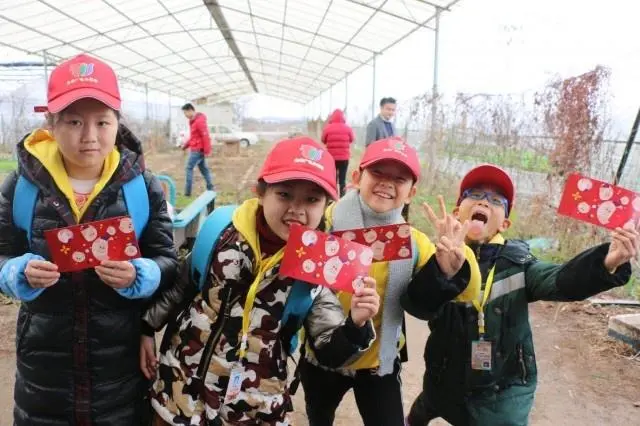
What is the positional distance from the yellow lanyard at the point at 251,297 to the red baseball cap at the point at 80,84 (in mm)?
676

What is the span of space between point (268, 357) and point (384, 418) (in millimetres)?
662

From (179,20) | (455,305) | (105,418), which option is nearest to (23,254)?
(105,418)

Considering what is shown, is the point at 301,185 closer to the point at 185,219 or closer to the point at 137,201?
the point at 137,201

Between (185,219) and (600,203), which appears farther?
(185,219)

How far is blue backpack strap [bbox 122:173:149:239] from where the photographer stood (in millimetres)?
1507

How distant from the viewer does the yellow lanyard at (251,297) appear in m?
1.47

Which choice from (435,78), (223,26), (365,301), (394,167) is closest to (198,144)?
(435,78)

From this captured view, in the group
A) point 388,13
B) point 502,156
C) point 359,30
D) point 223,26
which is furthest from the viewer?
point 223,26

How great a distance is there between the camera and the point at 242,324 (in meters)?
1.49

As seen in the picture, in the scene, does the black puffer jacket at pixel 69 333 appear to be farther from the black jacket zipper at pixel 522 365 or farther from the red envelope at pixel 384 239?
the black jacket zipper at pixel 522 365

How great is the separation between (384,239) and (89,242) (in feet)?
2.88

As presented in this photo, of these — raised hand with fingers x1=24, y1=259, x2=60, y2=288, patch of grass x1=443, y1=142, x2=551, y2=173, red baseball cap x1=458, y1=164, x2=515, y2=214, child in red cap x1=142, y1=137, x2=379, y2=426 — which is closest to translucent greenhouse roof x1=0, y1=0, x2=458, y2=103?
patch of grass x1=443, y1=142, x2=551, y2=173

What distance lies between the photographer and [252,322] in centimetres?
151

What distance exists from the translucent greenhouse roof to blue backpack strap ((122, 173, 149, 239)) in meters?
8.81
